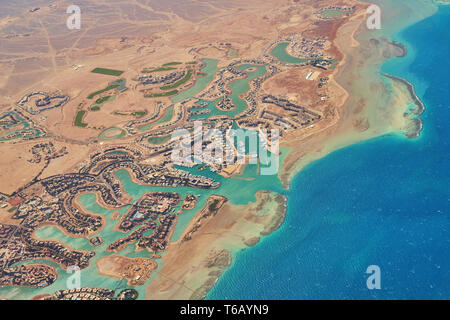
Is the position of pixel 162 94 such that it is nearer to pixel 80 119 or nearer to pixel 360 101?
pixel 80 119

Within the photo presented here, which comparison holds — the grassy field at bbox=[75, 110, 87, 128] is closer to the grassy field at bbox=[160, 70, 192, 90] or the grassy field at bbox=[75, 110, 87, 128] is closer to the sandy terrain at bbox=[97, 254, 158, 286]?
the grassy field at bbox=[160, 70, 192, 90]

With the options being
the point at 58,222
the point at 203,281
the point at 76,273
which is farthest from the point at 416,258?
the point at 58,222

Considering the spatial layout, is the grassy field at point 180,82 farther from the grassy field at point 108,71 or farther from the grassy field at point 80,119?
the grassy field at point 80,119

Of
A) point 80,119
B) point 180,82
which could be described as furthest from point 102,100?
point 180,82

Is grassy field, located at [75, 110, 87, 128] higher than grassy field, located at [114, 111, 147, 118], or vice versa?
grassy field, located at [114, 111, 147, 118]

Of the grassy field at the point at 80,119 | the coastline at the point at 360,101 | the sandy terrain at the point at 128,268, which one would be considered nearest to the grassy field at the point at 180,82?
the grassy field at the point at 80,119

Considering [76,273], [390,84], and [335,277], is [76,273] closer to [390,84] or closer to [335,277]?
[335,277]

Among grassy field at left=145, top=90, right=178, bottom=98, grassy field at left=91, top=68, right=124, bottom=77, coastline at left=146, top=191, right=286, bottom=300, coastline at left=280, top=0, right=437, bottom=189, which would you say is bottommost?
coastline at left=146, top=191, right=286, bottom=300

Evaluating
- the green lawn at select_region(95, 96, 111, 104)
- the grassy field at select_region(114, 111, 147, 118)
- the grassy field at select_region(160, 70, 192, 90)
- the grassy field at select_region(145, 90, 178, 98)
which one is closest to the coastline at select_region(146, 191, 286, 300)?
the grassy field at select_region(114, 111, 147, 118)
